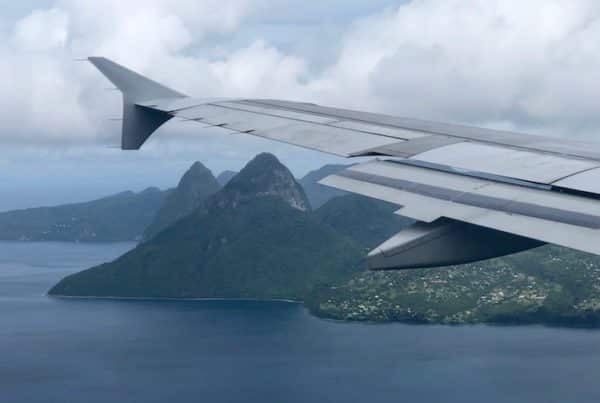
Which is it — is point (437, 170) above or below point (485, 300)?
above

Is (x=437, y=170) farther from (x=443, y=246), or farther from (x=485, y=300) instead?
(x=485, y=300)

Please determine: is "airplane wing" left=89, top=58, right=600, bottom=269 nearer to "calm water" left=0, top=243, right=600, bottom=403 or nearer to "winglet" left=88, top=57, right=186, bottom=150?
"winglet" left=88, top=57, right=186, bottom=150

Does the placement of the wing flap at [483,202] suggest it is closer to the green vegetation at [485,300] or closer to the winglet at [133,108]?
the winglet at [133,108]

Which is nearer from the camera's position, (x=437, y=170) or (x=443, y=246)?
(x=443, y=246)

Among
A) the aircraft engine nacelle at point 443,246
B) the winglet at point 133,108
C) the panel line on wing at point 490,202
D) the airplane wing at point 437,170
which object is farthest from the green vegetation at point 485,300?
the aircraft engine nacelle at point 443,246

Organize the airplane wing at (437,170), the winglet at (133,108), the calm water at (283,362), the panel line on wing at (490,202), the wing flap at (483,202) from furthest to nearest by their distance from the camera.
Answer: the calm water at (283,362) → the winglet at (133,108) → the airplane wing at (437,170) → the panel line on wing at (490,202) → the wing flap at (483,202)

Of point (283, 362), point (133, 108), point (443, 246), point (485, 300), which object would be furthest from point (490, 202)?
point (485, 300)

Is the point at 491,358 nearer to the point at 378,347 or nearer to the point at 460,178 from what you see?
the point at 378,347
